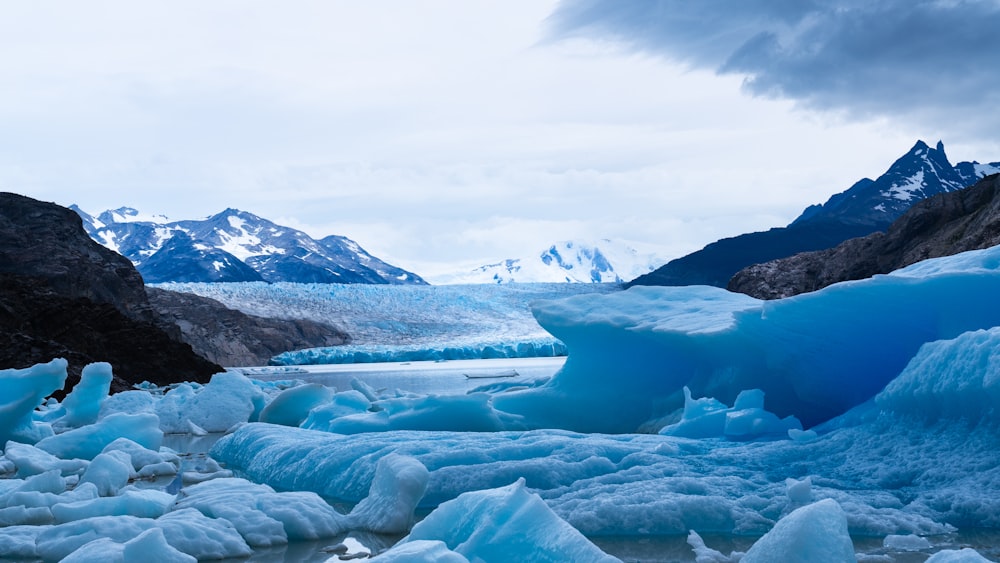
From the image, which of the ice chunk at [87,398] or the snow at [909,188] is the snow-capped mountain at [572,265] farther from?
the ice chunk at [87,398]

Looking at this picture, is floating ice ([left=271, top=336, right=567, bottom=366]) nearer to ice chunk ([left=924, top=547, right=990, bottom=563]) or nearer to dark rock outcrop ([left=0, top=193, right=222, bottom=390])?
dark rock outcrop ([left=0, top=193, right=222, bottom=390])

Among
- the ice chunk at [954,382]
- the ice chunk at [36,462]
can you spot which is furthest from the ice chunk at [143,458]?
the ice chunk at [954,382]

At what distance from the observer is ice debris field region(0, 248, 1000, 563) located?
337 centimetres

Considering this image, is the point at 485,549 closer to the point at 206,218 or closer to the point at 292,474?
the point at 292,474

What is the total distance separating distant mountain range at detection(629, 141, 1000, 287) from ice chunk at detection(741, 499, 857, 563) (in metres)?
54.4

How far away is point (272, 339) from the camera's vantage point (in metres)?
37.9

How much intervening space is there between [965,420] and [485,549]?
11.0 ft

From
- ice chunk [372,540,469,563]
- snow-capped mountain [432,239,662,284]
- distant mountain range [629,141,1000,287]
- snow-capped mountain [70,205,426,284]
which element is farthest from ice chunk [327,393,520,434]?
snow-capped mountain [432,239,662,284]

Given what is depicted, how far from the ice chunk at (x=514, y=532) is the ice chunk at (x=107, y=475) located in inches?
105

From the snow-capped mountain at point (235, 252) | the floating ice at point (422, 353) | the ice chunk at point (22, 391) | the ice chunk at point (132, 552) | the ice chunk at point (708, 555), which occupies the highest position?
the snow-capped mountain at point (235, 252)

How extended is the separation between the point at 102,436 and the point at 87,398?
98.9 inches

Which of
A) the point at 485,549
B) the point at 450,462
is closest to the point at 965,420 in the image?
the point at 450,462

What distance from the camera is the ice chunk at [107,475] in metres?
4.77

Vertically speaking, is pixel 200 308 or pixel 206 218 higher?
pixel 206 218
